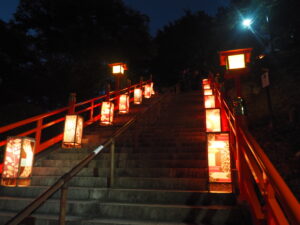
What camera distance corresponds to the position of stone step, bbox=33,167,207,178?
5520 millimetres

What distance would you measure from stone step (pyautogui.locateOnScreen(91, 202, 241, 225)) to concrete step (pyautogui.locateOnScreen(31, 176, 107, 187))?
943mm

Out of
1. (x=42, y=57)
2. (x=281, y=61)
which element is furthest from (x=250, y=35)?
(x=42, y=57)

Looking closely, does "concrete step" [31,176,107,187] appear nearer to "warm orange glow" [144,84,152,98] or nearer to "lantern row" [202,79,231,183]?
"lantern row" [202,79,231,183]

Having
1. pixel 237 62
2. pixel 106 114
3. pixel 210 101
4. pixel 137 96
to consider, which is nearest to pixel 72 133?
pixel 106 114

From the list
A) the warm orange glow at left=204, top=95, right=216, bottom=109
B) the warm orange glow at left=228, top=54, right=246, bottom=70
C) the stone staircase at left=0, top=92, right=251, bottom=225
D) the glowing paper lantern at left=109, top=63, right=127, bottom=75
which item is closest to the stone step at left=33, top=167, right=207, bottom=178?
the stone staircase at left=0, top=92, right=251, bottom=225

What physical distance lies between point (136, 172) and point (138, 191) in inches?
39.0

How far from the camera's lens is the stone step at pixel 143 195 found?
4449 mm

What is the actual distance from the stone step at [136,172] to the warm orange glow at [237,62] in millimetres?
4161

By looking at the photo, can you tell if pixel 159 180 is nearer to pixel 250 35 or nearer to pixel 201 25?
pixel 250 35

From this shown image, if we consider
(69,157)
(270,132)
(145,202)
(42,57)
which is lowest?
(145,202)

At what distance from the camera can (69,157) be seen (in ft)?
22.7

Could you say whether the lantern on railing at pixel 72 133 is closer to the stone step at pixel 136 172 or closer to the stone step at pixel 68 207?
the stone step at pixel 136 172

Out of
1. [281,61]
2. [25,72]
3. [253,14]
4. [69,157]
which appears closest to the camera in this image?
[69,157]

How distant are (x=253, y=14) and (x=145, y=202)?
11889 millimetres
